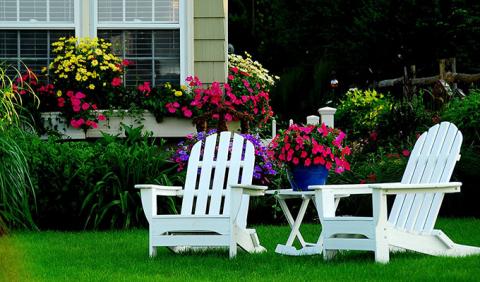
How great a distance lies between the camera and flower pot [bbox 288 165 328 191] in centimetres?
600

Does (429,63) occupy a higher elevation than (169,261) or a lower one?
higher

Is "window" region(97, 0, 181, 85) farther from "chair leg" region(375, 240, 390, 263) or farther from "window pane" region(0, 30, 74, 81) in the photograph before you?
"chair leg" region(375, 240, 390, 263)

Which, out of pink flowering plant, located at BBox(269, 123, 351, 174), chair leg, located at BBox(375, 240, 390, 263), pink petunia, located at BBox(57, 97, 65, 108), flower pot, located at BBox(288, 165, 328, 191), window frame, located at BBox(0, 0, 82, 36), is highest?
window frame, located at BBox(0, 0, 82, 36)

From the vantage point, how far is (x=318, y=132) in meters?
6.22

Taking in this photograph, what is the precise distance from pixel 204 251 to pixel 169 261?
0.66m

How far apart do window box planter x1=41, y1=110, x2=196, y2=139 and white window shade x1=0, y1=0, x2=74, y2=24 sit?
A: 100 centimetres

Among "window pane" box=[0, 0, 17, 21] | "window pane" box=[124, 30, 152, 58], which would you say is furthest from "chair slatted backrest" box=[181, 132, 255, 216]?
"window pane" box=[0, 0, 17, 21]

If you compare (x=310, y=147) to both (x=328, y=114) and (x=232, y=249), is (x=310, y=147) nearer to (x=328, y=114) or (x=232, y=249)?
(x=232, y=249)

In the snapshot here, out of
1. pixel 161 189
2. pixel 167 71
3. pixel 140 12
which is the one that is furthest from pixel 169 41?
pixel 161 189

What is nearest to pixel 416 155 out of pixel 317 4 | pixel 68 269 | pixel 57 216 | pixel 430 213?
pixel 430 213

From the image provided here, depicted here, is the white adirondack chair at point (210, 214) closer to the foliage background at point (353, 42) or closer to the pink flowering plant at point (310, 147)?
the pink flowering plant at point (310, 147)

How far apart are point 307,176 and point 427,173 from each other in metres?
0.80

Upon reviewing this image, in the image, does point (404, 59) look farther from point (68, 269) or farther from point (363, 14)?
point (68, 269)

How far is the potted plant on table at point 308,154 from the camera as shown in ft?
19.7
